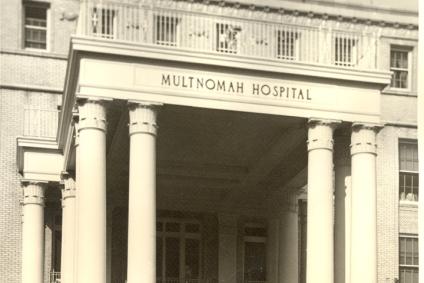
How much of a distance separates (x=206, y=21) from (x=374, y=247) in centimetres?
726

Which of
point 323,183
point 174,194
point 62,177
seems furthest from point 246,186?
point 323,183

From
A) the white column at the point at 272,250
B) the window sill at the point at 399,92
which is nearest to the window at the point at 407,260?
the window sill at the point at 399,92

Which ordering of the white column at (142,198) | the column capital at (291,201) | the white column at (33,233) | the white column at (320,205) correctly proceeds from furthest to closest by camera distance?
1. the column capital at (291,201)
2. the white column at (33,233)
3. the white column at (320,205)
4. the white column at (142,198)

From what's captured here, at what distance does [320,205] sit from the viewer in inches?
926

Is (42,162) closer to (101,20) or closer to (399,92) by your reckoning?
(101,20)

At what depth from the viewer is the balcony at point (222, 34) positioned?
74.6 feet

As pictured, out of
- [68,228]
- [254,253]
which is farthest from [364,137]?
[254,253]

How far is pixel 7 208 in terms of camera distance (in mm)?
35125

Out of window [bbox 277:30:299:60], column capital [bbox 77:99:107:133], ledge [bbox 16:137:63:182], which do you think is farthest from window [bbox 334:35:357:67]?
ledge [bbox 16:137:63:182]

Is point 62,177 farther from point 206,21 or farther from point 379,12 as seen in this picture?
point 379,12

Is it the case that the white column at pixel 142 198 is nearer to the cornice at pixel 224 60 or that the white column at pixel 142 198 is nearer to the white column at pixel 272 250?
the cornice at pixel 224 60

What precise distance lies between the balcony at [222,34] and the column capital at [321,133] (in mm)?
1519

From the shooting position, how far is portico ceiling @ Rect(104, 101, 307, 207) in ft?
81.6


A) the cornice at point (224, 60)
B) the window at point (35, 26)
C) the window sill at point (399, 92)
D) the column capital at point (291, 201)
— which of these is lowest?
the column capital at point (291, 201)
